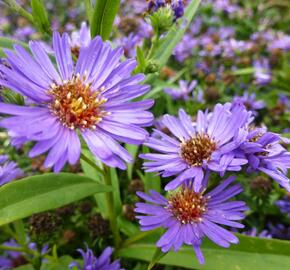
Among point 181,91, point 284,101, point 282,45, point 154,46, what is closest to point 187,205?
point 154,46

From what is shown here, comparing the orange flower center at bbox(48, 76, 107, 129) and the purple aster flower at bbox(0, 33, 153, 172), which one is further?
the orange flower center at bbox(48, 76, 107, 129)

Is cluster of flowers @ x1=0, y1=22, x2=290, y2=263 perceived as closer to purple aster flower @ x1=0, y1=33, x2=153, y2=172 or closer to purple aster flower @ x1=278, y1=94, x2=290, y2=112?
purple aster flower @ x1=0, y1=33, x2=153, y2=172

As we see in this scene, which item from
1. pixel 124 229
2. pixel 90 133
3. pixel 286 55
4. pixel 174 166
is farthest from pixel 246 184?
pixel 286 55

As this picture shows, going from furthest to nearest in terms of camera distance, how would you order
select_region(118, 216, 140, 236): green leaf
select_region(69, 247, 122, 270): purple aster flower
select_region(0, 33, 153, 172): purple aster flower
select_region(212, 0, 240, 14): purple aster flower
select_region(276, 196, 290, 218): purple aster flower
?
select_region(212, 0, 240, 14): purple aster flower, select_region(276, 196, 290, 218): purple aster flower, select_region(118, 216, 140, 236): green leaf, select_region(69, 247, 122, 270): purple aster flower, select_region(0, 33, 153, 172): purple aster flower

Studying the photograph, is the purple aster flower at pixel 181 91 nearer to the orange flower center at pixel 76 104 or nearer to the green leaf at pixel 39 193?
the orange flower center at pixel 76 104

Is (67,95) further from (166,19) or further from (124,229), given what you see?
(124,229)

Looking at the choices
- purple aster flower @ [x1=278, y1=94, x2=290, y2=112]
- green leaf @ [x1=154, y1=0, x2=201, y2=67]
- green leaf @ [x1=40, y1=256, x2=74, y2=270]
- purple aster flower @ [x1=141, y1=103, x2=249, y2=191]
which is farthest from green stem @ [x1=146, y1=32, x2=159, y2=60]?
purple aster flower @ [x1=278, y1=94, x2=290, y2=112]

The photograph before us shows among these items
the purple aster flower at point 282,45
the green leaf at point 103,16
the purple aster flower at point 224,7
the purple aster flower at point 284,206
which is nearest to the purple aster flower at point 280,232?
the purple aster flower at point 284,206

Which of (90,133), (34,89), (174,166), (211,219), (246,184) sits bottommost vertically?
(246,184)
